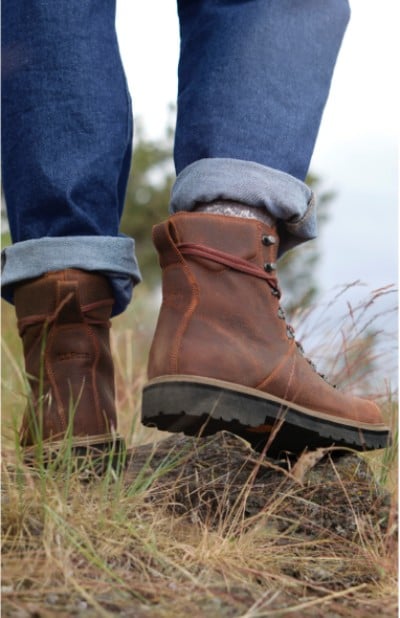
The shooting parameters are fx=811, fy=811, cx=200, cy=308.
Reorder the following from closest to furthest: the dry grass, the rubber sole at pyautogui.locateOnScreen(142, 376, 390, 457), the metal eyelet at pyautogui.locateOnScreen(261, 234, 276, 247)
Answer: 1. the dry grass
2. the rubber sole at pyautogui.locateOnScreen(142, 376, 390, 457)
3. the metal eyelet at pyautogui.locateOnScreen(261, 234, 276, 247)

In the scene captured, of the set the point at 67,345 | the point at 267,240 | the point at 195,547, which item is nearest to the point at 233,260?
the point at 267,240

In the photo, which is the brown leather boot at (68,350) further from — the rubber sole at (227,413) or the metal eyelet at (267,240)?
the metal eyelet at (267,240)

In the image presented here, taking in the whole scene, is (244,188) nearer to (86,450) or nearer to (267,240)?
(267,240)

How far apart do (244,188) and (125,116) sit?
34 centimetres

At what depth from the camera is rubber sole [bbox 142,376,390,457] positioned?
4.77 feet

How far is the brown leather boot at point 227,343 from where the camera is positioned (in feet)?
4.87

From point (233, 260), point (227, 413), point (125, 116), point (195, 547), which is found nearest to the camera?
point (195, 547)

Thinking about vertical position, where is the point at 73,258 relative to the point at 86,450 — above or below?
above

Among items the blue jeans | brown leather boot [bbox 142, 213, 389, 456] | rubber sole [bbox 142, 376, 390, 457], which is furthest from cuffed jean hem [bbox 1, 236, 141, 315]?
rubber sole [bbox 142, 376, 390, 457]

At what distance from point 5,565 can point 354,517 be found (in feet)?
2.43

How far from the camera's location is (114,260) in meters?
1.68

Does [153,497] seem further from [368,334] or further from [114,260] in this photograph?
[368,334]

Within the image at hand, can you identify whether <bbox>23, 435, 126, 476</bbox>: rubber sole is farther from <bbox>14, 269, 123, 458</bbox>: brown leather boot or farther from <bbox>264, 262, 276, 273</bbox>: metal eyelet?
<bbox>264, 262, 276, 273</bbox>: metal eyelet

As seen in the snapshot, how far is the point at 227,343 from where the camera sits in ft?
5.08
